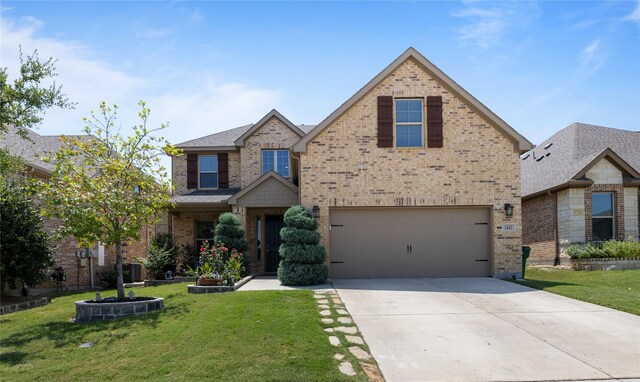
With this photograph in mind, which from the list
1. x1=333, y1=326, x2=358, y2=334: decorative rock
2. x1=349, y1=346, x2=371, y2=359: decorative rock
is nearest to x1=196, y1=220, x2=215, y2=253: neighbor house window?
x1=333, y1=326, x2=358, y2=334: decorative rock

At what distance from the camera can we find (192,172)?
21.1 meters

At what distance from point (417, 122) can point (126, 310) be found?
10.3 metres

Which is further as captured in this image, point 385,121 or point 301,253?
point 385,121

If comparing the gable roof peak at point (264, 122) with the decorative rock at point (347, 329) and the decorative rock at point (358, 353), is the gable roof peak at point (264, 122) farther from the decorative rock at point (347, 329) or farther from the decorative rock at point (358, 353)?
the decorative rock at point (358, 353)

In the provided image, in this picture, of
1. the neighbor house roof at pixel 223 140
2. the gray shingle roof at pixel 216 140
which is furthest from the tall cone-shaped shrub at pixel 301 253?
the gray shingle roof at pixel 216 140

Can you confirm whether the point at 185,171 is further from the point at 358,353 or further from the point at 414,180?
the point at 358,353

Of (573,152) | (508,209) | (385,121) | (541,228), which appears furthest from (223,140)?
(573,152)

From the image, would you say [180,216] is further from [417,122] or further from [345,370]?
[345,370]

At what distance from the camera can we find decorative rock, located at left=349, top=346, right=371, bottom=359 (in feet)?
22.9

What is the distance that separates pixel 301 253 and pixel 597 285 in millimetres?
8510

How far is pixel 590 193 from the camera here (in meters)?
19.3

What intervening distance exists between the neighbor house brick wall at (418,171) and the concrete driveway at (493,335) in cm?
368

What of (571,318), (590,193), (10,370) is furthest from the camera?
(590,193)

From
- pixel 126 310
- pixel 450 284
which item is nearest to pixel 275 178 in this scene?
pixel 450 284
